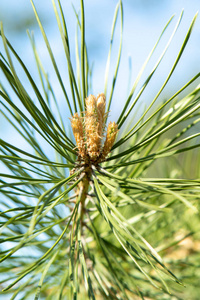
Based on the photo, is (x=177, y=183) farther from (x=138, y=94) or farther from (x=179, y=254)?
(x=179, y=254)

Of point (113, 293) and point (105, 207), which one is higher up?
point (105, 207)

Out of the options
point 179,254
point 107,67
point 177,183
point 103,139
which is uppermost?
point 107,67

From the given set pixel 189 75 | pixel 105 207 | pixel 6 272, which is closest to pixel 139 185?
pixel 105 207

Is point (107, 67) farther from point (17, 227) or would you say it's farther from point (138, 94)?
point (17, 227)

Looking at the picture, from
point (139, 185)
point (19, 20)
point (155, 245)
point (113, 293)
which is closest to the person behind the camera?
point (139, 185)

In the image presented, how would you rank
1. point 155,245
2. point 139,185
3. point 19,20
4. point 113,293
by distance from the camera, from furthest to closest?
1. point 19,20
2. point 155,245
3. point 113,293
4. point 139,185

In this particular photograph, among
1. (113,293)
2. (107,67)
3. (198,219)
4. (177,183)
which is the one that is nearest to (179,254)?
(198,219)

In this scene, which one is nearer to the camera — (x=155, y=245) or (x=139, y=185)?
(x=139, y=185)
